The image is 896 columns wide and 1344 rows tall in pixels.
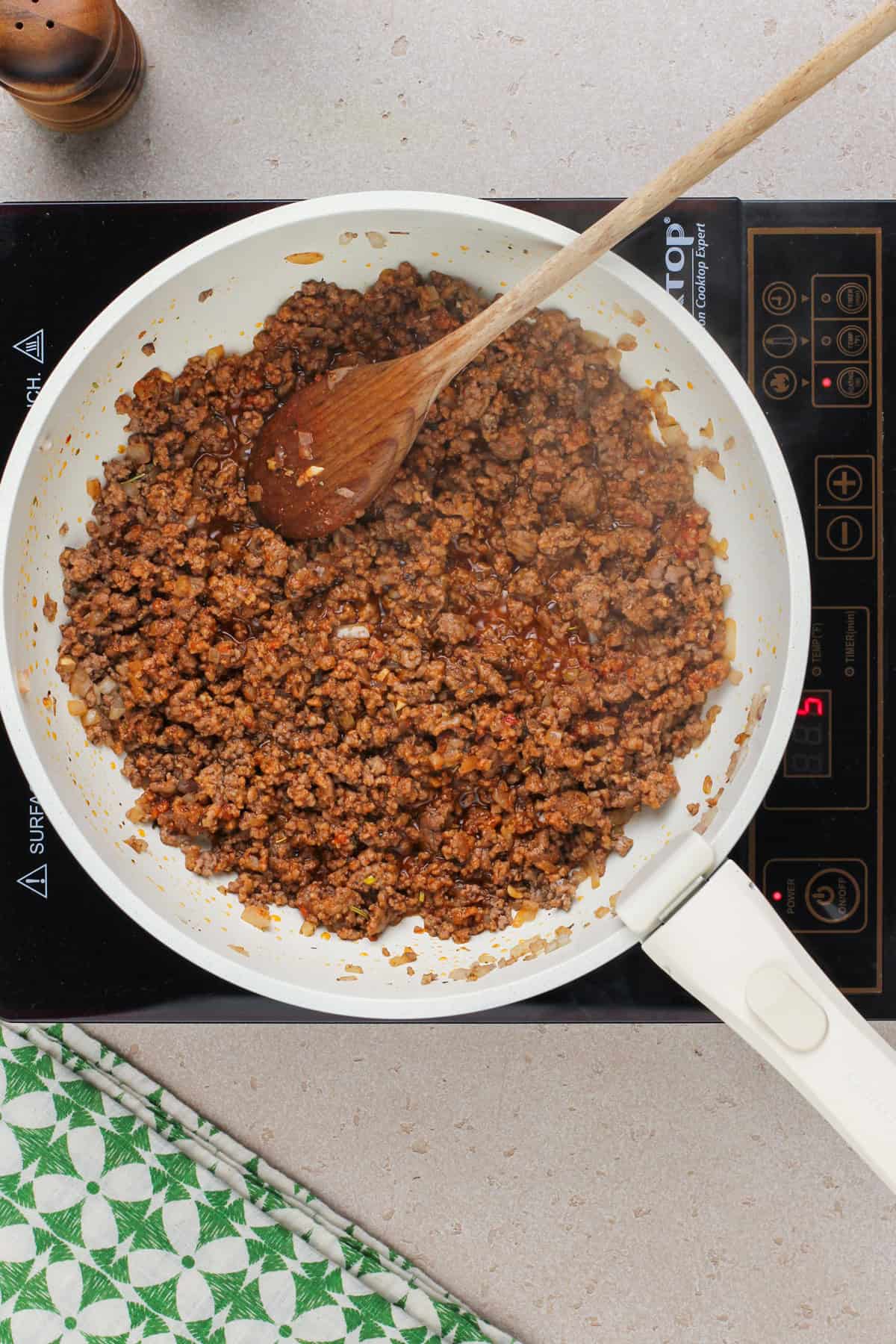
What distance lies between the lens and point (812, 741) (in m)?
1.45

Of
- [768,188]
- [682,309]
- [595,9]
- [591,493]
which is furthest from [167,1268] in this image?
[595,9]

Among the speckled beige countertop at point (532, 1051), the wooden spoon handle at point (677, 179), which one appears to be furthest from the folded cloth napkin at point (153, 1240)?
the wooden spoon handle at point (677, 179)

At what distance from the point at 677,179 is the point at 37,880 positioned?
1205 mm

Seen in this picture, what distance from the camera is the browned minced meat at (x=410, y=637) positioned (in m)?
1.40

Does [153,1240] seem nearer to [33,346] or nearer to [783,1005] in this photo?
[783,1005]

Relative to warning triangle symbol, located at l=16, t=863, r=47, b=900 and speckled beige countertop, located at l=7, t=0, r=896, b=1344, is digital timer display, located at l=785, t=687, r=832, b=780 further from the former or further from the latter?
warning triangle symbol, located at l=16, t=863, r=47, b=900

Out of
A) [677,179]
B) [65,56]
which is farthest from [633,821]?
[65,56]

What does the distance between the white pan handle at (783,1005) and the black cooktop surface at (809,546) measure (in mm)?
288

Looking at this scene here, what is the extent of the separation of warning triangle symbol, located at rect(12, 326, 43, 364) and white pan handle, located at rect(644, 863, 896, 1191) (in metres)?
1.10

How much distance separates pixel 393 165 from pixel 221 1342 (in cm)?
185

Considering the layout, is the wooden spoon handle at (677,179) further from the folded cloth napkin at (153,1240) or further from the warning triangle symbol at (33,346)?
the folded cloth napkin at (153,1240)

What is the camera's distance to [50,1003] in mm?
1461

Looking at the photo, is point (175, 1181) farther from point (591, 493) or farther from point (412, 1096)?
point (591, 493)

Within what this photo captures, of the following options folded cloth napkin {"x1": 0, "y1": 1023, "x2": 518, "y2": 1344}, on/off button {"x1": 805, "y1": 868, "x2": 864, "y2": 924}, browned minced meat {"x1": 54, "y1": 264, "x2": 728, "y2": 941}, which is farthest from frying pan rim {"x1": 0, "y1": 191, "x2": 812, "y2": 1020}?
folded cloth napkin {"x1": 0, "y1": 1023, "x2": 518, "y2": 1344}
